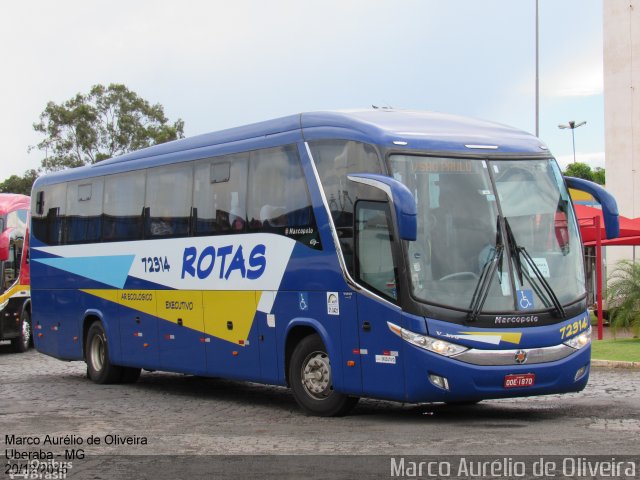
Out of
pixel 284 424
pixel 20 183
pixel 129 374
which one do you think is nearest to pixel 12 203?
pixel 129 374

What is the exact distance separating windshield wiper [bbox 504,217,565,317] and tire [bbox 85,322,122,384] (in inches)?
336

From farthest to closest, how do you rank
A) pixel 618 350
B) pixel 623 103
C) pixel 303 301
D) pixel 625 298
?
pixel 623 103, pixel 625 298, pixel 618 350, pixel 303 301

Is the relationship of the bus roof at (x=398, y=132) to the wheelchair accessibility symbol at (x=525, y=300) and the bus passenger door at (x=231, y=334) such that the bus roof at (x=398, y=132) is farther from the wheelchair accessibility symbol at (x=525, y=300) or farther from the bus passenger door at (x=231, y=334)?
the bus passenger door at (x=231, y=334)

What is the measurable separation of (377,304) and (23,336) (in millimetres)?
18414

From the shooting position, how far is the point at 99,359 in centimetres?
1908

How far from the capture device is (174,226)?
16438 millimetres

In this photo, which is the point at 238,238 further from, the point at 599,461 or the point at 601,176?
the point at 601,176

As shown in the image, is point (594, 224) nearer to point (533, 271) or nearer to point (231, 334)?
point (231, 334)

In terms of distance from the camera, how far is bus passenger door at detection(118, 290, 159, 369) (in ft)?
56.1

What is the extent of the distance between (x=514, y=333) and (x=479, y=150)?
6.90 ft

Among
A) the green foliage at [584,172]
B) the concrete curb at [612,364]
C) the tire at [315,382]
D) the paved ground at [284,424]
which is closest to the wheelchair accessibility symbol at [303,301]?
the tire at [315,382]

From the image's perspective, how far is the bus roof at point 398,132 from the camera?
12.5m

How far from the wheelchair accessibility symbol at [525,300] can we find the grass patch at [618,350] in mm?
8837

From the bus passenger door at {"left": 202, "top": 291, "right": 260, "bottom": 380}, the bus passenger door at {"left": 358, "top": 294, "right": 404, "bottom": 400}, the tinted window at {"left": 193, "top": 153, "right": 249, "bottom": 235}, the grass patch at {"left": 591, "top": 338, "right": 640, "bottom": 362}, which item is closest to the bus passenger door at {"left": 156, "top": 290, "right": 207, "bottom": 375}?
the bus passenger door at {"left": 202, "top": 291, "right": 260, "bottom": 380}
